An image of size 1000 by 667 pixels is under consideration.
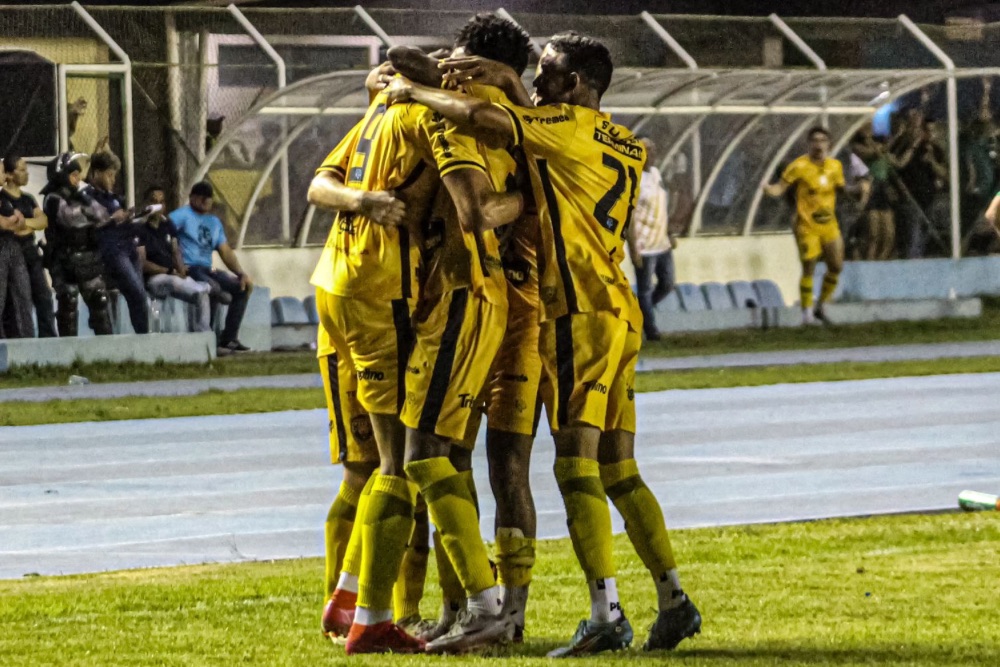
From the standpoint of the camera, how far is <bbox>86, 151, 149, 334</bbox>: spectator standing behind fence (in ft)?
60.4

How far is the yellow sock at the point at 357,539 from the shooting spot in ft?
20.9

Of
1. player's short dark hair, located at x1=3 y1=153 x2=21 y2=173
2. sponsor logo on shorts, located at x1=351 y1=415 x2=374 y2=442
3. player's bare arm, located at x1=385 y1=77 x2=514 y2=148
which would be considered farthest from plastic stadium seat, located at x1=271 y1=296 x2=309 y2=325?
player's bare arm, located at x1=385 y1=77 x2=514 y2=148

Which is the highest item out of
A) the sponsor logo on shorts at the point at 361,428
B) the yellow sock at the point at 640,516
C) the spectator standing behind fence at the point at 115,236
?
the sponsor logo on shorts at the point at 361,428

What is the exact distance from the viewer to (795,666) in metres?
6.03

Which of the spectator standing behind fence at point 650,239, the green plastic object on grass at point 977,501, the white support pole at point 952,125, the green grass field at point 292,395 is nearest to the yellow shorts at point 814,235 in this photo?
the spectator standing behind fence at point 650,239

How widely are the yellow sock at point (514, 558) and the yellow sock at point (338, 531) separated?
593 millimetres

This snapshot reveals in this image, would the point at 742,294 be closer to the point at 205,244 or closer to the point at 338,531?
the point at 205,244

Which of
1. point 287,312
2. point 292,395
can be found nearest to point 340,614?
point 292,395

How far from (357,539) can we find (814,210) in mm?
17704

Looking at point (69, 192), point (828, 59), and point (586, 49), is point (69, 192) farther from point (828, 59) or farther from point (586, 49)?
point (586, 49)

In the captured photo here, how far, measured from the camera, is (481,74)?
20.6ft

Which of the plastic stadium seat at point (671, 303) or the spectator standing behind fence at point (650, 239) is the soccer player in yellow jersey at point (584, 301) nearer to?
the spectator standing behind fence at point (650, 239)

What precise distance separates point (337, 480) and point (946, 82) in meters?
15.5

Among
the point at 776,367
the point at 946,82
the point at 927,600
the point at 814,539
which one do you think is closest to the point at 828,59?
the point at 946,82
